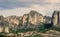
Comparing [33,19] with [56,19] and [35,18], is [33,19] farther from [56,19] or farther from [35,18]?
[56,19]

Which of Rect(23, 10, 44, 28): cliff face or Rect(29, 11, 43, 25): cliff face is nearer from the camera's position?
Rect(23, 10, 44, 28): cliff face

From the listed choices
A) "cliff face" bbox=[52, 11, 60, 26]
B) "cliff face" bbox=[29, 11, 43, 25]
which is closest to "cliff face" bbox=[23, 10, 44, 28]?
"cliff face" bbox=[29, 11, 43, 25]

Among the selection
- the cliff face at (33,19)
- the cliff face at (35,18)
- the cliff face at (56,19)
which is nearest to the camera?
the cliff face at (56,19)

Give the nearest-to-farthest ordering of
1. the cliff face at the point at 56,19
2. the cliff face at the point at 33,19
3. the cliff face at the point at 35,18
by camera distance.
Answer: the cliff face at the point at 56,19
the cliff face at the point at 33,19
the cliff face at the point at 35,18

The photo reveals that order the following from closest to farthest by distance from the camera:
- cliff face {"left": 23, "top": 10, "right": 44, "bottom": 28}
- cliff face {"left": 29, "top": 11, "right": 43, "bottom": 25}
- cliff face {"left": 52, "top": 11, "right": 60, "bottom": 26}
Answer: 1. cliff face {"left": 52, "top": 11, "right": 60, "bottom": 26}
2. cliff face {"left": 23, "top": 10, "right": 44, "bottom": 28}
3. cliff face {"left": 29, "top": 11, "right": 43, "bottom": 25}

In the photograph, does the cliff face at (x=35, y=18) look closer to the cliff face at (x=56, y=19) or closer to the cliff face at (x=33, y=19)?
the cliff face at (x=33, y=19)

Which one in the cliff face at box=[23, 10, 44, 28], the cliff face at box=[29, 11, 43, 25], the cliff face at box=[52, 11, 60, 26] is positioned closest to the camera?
the cliff face at box=[52, 11, 60, 26]

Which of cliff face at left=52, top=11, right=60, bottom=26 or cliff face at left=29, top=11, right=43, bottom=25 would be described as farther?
cliff face at left=29, top=11, right=43, bottom=25

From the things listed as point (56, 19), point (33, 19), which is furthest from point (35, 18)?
point (56, 19)

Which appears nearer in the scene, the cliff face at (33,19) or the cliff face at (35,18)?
the cliff face at (33,19)

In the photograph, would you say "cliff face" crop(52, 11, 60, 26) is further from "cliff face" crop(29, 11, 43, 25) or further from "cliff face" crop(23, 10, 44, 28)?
"cliff face" crop(23, 10, 44, 28)

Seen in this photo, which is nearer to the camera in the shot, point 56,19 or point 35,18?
point 56,19

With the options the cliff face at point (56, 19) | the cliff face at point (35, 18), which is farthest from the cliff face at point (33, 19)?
the cliff face at point (56, 19)
